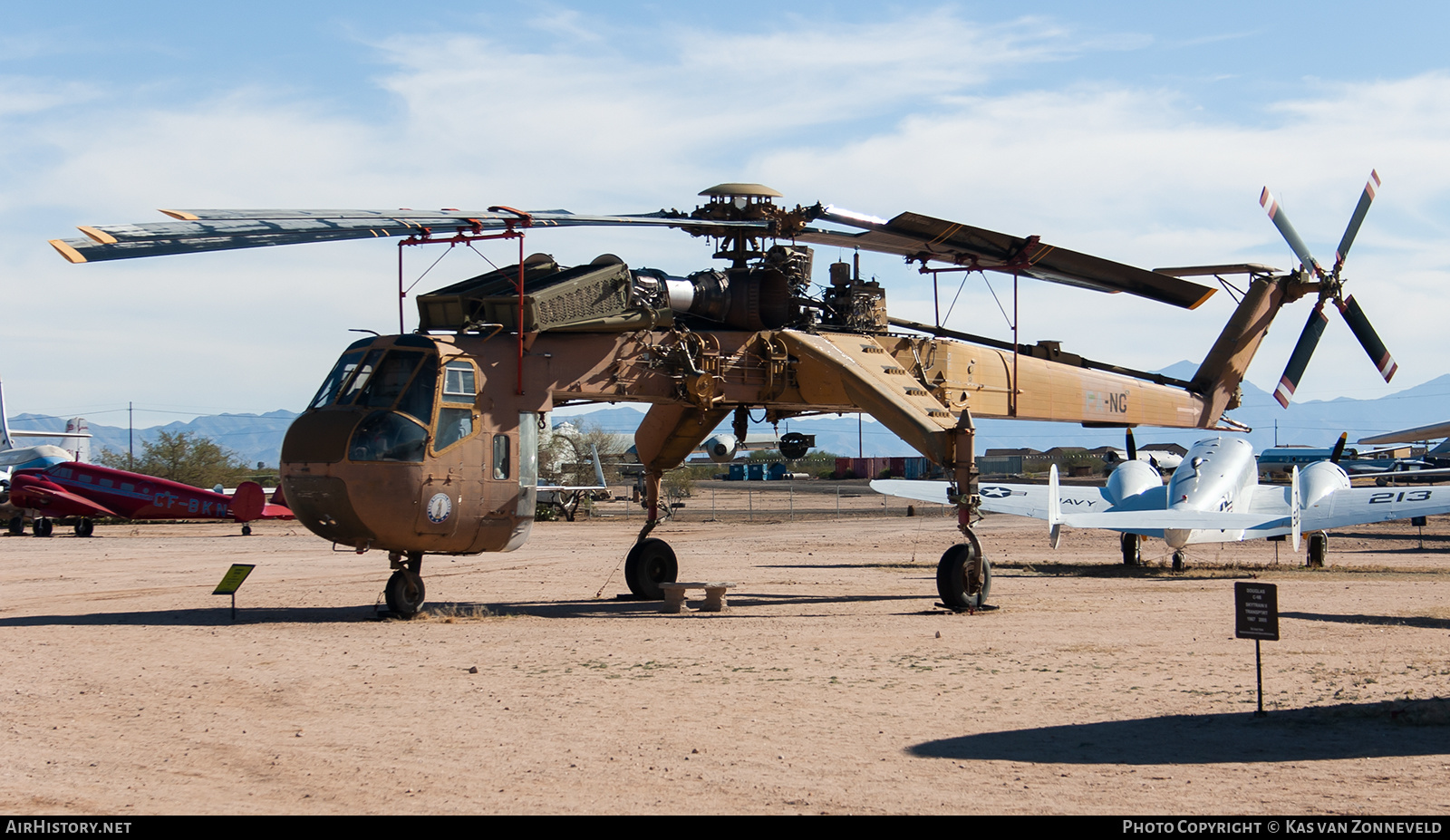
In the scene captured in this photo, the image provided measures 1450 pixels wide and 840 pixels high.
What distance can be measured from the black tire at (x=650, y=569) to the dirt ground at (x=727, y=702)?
426 mm

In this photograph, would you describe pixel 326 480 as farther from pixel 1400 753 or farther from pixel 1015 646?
pixel 1400 753

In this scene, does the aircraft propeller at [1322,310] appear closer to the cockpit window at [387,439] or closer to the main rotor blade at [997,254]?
the main rotor blade at [997,254]

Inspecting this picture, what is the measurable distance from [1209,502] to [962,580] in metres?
11.4

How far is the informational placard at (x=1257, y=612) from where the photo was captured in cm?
935

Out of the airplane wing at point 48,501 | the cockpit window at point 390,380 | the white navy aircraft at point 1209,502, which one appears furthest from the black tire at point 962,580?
the airplane wing at point 48,501

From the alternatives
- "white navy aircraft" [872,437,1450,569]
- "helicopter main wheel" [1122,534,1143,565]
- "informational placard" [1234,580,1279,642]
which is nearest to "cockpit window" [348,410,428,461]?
"informational placard" [1234,580,1279,642]

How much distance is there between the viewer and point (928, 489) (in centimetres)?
2822

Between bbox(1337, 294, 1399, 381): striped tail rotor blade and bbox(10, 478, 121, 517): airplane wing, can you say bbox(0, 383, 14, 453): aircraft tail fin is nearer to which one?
bbox(10, 478, 121, 517): airplane wing

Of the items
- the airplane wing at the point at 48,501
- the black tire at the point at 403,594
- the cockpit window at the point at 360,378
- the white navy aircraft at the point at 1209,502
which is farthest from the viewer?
the airplane wing at the point at 48,501

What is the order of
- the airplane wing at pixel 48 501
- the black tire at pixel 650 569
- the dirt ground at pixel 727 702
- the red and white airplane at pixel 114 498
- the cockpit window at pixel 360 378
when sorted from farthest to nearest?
the red and white airplane at pixel 114 498
the airplane wing at pixel 48 501
the black tire at pixel 650 569
the cockpit window at pixel 360 378
the dirt ground at pixel 727 702

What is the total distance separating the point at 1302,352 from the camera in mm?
24344

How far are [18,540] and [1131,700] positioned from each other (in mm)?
36942
